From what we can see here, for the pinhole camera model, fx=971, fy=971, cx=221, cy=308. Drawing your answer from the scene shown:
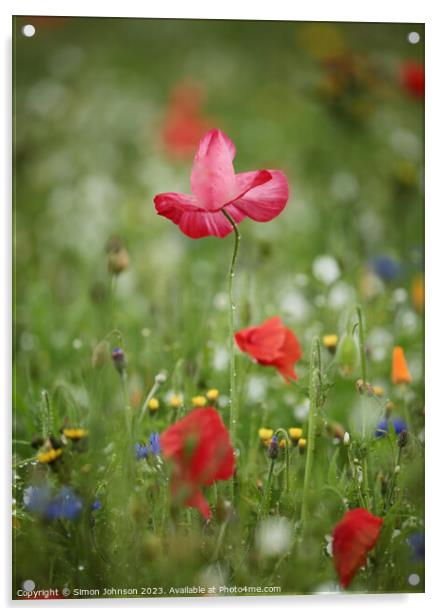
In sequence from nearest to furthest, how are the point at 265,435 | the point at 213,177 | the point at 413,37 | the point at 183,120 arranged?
the point at 213,177 < the point at 265,435 < the point at 413,37 < the point at 183,120

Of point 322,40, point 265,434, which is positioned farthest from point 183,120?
point 265,434

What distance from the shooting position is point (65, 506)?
4.47 ft

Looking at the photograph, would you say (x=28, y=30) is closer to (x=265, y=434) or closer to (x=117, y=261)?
(x=117, y=261)

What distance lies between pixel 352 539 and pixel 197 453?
0.27m

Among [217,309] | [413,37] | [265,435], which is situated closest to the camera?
[265,435]

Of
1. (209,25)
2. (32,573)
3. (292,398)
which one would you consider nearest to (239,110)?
(209,25)

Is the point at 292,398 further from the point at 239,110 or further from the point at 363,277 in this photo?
the point at 239,110

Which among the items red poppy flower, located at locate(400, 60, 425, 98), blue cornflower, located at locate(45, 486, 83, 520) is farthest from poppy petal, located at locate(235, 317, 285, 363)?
red poppy flower, located at locate(400, 60, 425, 98)

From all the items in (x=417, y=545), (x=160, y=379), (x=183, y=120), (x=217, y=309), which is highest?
(x=183, y=120)

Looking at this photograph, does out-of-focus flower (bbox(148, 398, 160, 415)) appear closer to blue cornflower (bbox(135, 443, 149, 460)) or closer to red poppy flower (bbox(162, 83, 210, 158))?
blue cornflower (bbox(135, 443, 149, 460))

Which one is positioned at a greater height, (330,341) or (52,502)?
(330,341)

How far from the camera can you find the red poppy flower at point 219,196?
130cm

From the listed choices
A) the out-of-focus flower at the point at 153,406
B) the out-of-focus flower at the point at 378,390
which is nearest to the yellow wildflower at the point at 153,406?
the out-of-focus flower at the point at 153,406

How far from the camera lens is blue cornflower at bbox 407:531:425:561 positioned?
55.9 inches
